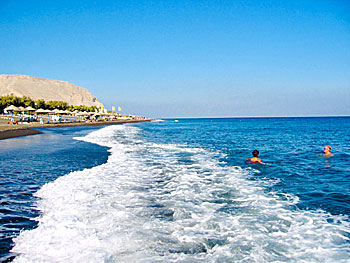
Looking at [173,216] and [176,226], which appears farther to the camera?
[173,216]

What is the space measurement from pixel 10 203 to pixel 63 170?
4495 millimetres

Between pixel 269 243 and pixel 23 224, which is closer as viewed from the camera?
pixel 269 243

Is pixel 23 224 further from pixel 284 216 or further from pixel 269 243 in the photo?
pixel 284 216

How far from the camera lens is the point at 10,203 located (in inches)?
249

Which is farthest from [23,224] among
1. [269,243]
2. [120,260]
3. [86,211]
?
[269,243]

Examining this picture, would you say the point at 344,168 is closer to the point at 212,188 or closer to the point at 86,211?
the point at 212,188

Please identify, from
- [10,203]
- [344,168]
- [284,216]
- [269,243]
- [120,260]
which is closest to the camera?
[120,260]

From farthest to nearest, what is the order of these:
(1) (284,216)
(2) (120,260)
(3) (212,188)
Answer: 1. (3) (212,188)
2. (1) (284,216)
3. (2) (120,260)

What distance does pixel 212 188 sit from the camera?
8.20m

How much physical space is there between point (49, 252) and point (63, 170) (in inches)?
284

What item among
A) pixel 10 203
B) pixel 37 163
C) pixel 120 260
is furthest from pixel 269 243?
pixel 37 163

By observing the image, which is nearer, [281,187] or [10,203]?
[10,203]

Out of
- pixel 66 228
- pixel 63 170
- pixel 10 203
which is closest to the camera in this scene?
pixel 66 228

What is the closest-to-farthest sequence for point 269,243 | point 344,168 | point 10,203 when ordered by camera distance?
point 269,243 → point 10,203 → point 344,168
